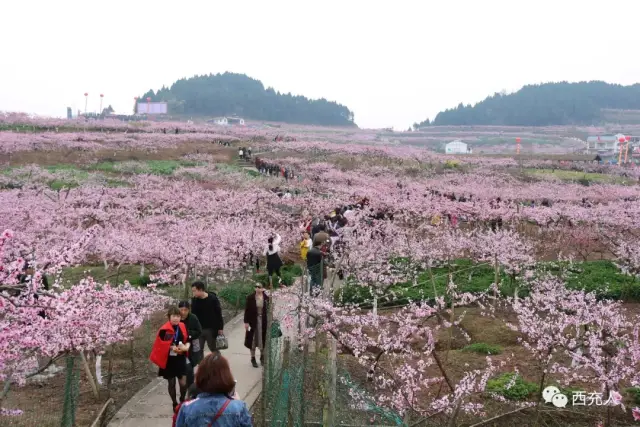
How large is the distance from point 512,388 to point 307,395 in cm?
398

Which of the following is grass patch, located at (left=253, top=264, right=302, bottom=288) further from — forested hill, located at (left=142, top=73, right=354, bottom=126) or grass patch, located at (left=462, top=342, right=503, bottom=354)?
forested hill, located at (left=142, top=73, right=354, bottom=126)

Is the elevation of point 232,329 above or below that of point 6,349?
below

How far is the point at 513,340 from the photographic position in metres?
13.1

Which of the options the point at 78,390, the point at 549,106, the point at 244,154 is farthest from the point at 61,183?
the point at 549,106

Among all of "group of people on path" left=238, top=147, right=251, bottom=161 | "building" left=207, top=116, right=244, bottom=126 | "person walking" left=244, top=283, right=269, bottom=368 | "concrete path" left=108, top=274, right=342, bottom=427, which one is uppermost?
"building" left=207, top=116, right=244, bottom=126

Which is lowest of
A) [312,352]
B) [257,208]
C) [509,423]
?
[509,423]

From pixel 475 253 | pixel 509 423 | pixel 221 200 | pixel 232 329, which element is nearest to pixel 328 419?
pixel 509 423

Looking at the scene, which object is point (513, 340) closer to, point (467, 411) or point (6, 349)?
point (467, 411)

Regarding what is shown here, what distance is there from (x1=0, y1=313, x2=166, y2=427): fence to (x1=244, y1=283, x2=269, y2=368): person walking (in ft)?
6.07

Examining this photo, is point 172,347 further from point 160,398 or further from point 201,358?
point 160,398

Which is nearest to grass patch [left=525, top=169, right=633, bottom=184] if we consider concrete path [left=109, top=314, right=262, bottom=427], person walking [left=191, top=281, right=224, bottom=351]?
concrete path [left=109, top=314, right=262, bottom=427]

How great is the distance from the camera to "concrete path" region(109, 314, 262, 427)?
7.72m

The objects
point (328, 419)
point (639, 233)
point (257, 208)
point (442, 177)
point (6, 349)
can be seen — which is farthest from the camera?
point (442, 177)

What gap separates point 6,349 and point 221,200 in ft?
64.1
